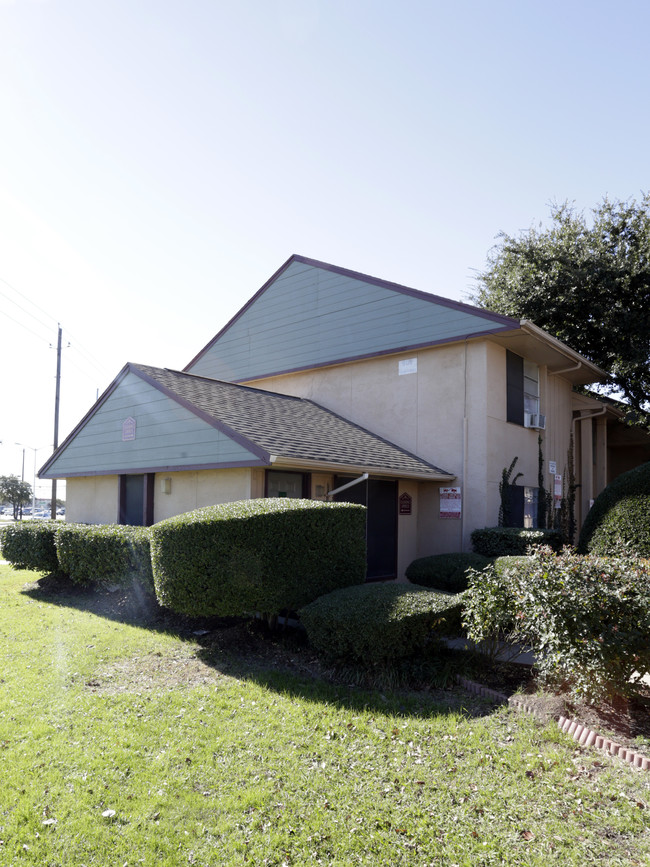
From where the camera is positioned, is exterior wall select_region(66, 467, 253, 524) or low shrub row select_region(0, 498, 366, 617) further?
exterior wall select_region(66, 467, 253, 524)

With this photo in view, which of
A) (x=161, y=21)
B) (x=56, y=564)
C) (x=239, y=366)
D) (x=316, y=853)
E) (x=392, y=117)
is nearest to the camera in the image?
(x=316, y=853)

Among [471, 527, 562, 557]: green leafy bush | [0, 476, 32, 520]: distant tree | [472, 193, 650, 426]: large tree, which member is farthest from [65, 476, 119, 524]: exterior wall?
[0, 476, 32, 520]: distant tree

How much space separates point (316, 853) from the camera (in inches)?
131

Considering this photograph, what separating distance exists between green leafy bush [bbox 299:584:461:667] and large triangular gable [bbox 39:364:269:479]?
352 centimetres

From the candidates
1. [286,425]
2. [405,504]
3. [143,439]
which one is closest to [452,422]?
[405,504]

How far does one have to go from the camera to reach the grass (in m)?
3.35

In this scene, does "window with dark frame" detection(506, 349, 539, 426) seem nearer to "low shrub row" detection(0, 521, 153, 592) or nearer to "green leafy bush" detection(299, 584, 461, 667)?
"green leafy bush" detection(299, 584, 461, 667)

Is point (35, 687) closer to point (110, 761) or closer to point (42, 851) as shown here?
point (110, 761)

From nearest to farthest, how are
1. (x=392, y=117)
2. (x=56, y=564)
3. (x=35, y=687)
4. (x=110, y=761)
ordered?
(x=110, y=761) → (x=35, y=687) → (x=392, y=117) → (x=56, y=564)

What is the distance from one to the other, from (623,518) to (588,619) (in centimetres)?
533

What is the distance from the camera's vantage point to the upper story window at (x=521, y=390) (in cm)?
1366

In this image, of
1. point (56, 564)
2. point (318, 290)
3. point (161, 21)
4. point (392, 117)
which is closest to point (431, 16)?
point (392, 117)

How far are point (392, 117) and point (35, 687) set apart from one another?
1045 cm

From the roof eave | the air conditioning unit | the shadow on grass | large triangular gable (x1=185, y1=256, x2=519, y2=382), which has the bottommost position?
the shadow on grass
